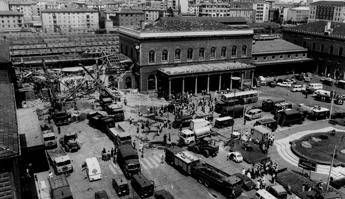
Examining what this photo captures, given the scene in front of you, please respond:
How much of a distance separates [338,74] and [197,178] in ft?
230

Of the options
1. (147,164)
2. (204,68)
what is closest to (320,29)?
(204,68)

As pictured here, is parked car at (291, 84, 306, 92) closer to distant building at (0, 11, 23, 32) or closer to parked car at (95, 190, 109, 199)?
parked car at (95, 190, 109, 199)

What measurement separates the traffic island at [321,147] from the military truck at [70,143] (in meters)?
32.6

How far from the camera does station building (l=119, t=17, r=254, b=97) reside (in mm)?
79750

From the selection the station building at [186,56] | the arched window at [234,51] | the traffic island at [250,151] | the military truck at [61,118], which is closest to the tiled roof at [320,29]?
the station building at [186,56]

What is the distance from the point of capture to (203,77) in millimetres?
84500

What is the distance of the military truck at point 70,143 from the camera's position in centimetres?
5206

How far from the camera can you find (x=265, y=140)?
54.2 m

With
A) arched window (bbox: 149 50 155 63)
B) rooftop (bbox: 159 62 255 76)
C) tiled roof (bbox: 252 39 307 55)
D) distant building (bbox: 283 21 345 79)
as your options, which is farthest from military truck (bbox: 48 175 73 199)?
distant building (bbox: 283 21 345 79)

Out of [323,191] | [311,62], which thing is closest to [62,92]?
[323,191]

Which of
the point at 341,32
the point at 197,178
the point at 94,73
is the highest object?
the point at 341,32

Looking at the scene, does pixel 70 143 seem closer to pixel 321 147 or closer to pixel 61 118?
pixel 61 118

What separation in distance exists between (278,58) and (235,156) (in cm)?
5886

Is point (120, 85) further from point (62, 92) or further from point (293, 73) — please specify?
point (293, 73)
